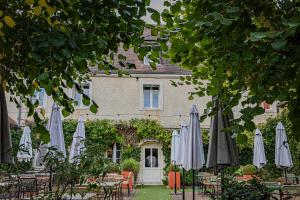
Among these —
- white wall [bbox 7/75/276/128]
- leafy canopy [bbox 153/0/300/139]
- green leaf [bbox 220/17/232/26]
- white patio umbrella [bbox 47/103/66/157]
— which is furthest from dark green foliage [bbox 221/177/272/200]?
white wall [bbox 7/75/276/128]

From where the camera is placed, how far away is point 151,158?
71.6 feet

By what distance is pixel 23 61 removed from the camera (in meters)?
3.09

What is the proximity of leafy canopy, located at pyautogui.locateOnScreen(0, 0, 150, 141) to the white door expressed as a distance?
18.5m

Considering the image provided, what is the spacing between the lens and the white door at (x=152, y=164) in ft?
69.8

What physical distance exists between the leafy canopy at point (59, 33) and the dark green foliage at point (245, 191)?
3211mm

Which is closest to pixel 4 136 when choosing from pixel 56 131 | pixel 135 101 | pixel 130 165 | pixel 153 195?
pixel 56 131

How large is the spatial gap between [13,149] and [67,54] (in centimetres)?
271

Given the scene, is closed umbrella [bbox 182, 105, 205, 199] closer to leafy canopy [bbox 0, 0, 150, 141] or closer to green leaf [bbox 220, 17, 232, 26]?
leafy canopy [bbox 0, 0, 150, 141]

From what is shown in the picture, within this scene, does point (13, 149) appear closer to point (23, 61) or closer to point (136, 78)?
point (23, 61)

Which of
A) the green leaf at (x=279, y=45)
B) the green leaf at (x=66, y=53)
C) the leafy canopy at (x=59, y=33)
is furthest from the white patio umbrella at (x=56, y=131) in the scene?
the green leaf at (x=279, y=45)

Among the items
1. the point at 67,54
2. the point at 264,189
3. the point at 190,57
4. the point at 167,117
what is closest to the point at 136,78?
the point at 167,117

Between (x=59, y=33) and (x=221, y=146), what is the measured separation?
444 cm

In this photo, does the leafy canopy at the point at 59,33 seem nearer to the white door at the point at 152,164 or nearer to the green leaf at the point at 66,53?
the green leaf at the point at 66,53

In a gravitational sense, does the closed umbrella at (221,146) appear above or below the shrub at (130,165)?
above
